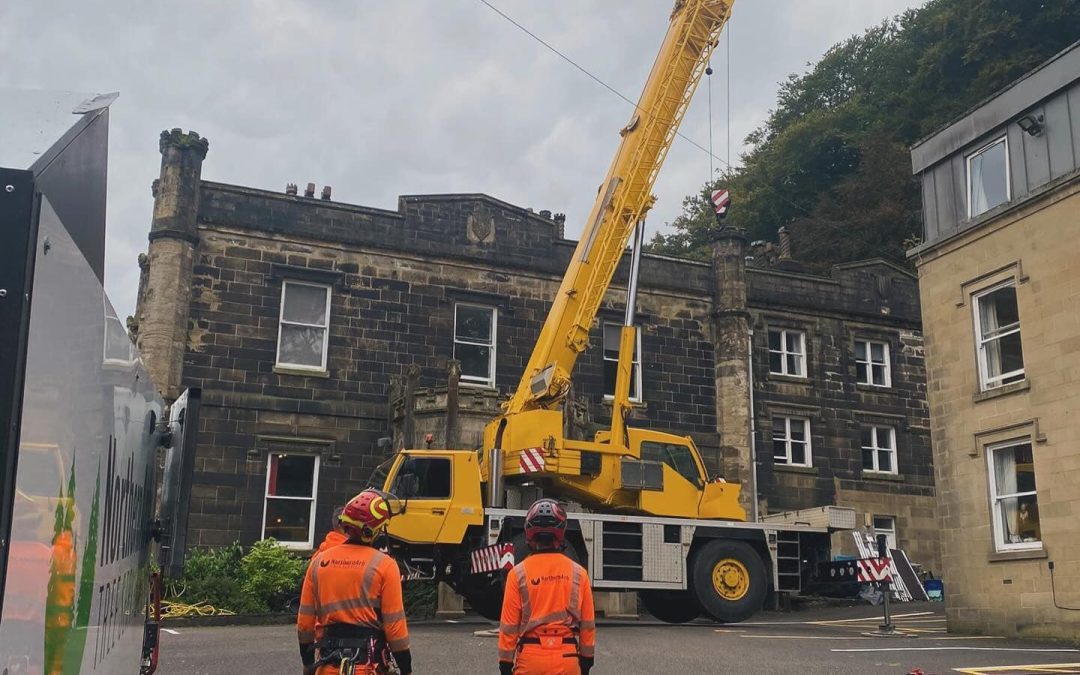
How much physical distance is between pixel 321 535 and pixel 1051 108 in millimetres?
A: 15598

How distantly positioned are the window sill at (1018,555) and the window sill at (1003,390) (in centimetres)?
243

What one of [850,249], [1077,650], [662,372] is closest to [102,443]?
[1077,650]

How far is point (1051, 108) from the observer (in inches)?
610

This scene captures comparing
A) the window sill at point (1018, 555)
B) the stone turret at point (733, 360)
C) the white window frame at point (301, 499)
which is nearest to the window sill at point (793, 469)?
the stone turret at point (733, 360)

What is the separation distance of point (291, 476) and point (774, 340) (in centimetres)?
1341

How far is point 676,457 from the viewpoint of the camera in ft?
52.1

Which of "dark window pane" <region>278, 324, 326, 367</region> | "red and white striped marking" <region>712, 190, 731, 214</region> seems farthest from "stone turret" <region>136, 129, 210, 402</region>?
"red and white striped marking" <region>712, 190, 731, 214</region>

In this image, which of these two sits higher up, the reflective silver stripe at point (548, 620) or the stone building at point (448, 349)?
the stone building at point (448, 349)

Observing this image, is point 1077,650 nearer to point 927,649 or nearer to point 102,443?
point 927,649

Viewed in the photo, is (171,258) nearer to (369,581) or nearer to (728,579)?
(728,579)

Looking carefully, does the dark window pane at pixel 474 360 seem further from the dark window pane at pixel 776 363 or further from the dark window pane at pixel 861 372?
the dark window pane at pixel 861 372

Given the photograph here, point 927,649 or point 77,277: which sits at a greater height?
point 77,277

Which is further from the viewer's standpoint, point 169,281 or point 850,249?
point 850,249

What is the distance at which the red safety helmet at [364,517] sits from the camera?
16.4 feet
